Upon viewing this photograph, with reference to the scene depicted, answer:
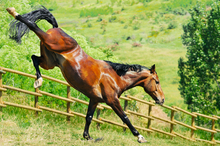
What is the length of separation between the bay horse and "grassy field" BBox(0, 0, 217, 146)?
1.40 meters

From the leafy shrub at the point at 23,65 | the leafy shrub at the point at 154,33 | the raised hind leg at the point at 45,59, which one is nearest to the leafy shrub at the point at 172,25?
the leafy shrub at the point at 154,33

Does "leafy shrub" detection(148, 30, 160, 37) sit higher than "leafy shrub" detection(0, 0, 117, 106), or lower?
higher

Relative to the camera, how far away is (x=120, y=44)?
140ft

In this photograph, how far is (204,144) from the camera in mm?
9891

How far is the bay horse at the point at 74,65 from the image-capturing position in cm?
488

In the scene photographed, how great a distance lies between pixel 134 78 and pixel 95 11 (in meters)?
50.9

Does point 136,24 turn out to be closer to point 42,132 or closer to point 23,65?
point 23,65

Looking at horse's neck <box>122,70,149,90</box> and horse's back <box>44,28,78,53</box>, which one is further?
horse's neck <box>122,70,149,90</box>

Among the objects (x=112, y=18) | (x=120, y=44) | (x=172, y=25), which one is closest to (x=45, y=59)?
(x=120, y=44)

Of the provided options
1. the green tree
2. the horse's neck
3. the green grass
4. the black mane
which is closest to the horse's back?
the black mane

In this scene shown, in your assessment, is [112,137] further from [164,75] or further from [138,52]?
[138,52]

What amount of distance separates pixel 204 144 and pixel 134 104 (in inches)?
140

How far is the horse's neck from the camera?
18.6 ft

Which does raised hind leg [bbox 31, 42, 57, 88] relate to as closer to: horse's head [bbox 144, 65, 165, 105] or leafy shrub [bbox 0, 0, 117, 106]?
horse's head [bbox 144, 65, 165, 105]
